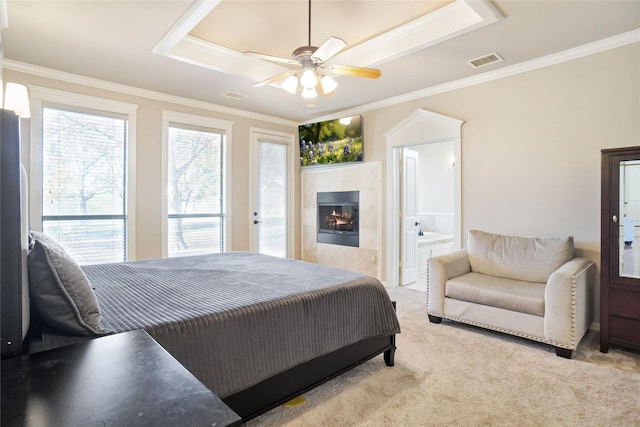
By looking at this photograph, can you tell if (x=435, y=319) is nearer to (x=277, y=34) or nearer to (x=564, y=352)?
(x=564, y=352)

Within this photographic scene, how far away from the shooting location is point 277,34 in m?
3.06

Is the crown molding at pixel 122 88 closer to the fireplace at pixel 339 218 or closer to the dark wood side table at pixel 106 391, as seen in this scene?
the fireplace at pixel 339 218

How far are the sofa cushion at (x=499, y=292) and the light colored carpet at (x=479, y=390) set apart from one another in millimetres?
329

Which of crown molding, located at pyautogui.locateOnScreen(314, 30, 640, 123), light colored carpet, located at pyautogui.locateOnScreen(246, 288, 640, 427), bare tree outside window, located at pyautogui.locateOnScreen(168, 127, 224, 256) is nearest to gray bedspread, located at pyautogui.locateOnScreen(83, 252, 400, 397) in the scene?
light colored carpet, located at pyautogui.locateOnScreen(246, 288, 640, 427)

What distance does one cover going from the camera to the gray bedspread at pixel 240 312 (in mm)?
1434

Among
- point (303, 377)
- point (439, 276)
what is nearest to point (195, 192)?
point (439, 276)

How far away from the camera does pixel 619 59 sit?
9.45 feet

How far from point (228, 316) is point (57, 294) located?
2.15 feet

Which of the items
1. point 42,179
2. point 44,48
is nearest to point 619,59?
point 44,48

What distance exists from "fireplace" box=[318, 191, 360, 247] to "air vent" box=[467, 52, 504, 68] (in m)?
2.25

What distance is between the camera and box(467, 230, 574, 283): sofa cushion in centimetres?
296

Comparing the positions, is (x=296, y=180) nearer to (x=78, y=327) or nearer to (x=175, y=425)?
(x=78, y=327)

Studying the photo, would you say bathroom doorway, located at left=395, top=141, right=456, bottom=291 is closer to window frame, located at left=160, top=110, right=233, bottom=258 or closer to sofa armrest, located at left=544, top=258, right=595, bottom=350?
sofa armrest, located at left=544, top=258, right=595, bottom=350

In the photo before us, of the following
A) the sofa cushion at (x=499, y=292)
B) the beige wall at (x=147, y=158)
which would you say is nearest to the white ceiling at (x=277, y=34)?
the beige wall at (x=147, y=158)
